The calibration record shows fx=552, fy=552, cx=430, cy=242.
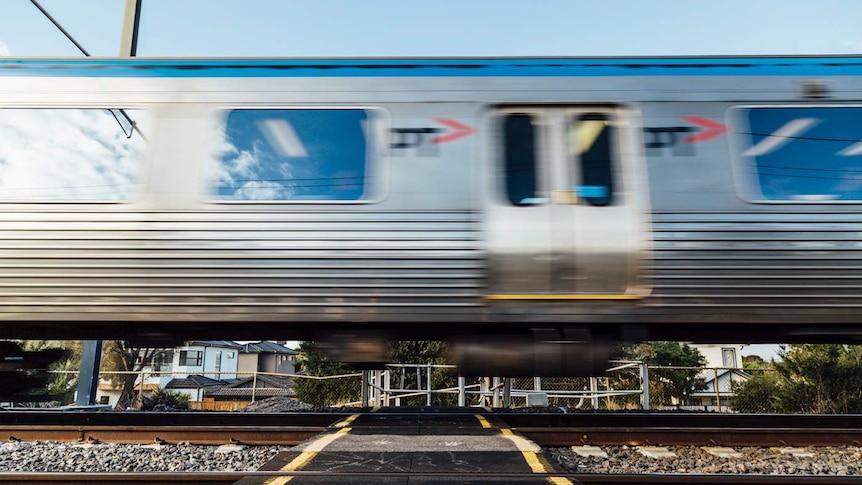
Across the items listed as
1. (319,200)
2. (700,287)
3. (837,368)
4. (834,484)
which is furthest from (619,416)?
(837,368)

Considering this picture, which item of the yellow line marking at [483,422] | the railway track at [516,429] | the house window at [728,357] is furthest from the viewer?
the house window at [728,357]

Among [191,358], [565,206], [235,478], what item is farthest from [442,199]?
[191,358]

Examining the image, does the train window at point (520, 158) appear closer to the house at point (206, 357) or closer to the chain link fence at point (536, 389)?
the chain link fence at point (536, 389)

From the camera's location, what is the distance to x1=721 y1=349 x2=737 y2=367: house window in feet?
107

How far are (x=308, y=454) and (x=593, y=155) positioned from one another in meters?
3.05

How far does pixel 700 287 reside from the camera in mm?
3596

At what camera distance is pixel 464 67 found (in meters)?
3.98

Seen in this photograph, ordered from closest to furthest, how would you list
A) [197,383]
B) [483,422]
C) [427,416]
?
[483,422] → [427,416] → [197,383]

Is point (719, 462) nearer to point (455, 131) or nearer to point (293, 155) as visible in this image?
point (455, 131)

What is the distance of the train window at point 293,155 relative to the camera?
3.76 metres

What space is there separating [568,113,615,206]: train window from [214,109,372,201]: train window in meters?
1.45

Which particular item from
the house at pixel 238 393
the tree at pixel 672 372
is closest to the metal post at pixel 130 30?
the tree at pixel 672 372

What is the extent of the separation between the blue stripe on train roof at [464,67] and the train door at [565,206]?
32cm

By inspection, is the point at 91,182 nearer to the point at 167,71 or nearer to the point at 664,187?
the point at 167,71
